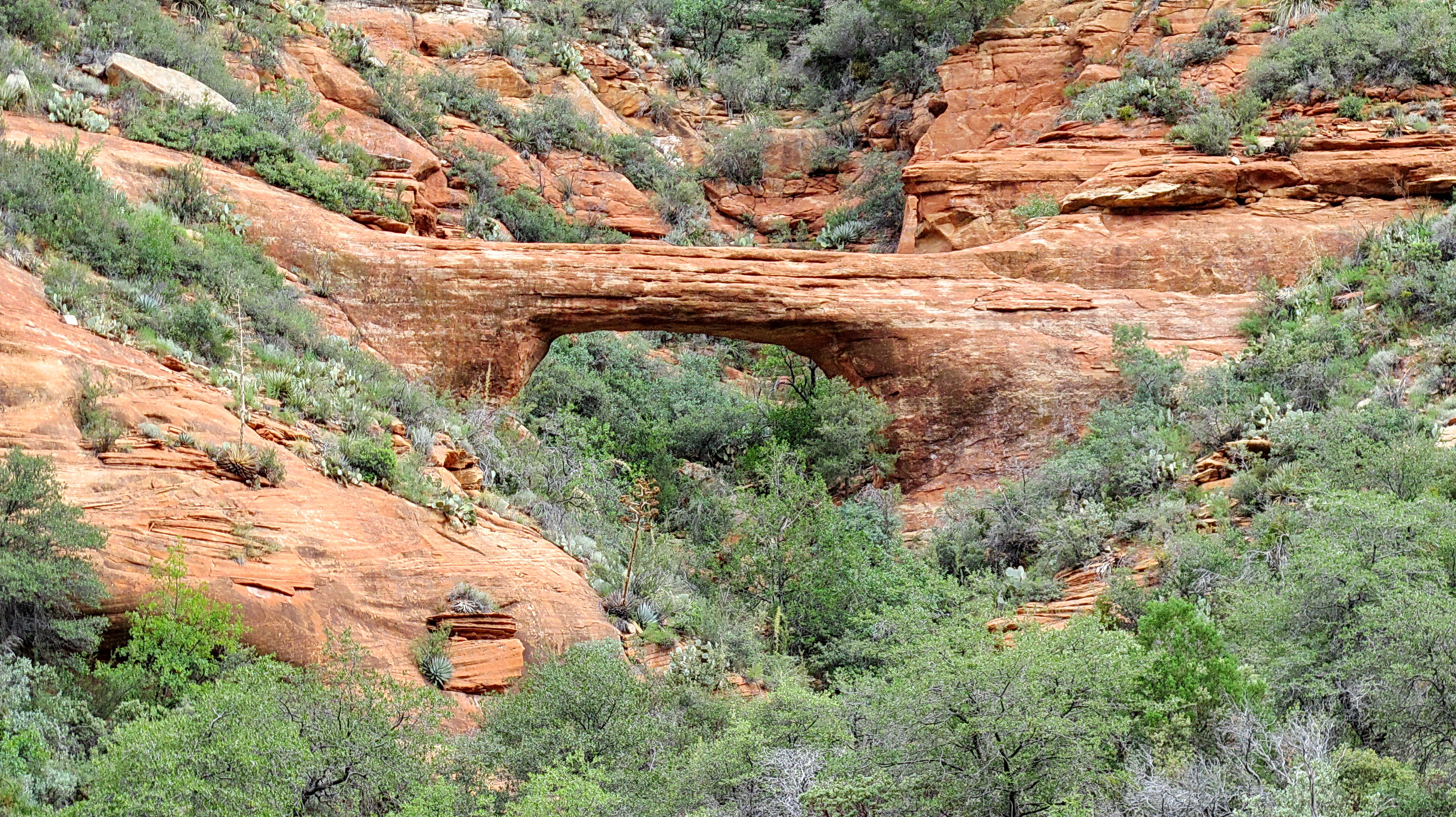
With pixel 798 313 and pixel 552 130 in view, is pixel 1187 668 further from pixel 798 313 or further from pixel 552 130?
pixel 552 130

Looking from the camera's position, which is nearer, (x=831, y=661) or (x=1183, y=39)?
(x=831, y=661)

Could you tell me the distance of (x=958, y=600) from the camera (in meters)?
15.2

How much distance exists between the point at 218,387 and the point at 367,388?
252 cm

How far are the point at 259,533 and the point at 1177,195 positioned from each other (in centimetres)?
1627

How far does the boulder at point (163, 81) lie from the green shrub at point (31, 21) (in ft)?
3.27

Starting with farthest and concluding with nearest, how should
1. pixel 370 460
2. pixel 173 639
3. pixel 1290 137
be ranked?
pixel 1290 137
pixel 370 460
pixel 173 639

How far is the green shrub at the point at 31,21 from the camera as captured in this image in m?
21.8

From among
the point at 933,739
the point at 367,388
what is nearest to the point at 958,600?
the point at 933,739

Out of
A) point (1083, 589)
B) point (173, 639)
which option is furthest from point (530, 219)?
point (173, 639)

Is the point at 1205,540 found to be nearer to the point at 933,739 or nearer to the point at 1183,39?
the point at 933,739

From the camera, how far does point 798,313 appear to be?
20.8 m

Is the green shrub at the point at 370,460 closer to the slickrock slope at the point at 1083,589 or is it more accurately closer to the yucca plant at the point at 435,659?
A: the yucca plant at the point at 435,659

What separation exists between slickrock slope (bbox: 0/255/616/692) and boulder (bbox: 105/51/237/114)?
325 inches

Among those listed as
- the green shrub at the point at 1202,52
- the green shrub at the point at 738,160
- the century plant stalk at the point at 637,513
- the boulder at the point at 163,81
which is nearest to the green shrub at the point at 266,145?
the boulder at the point at 163,81
